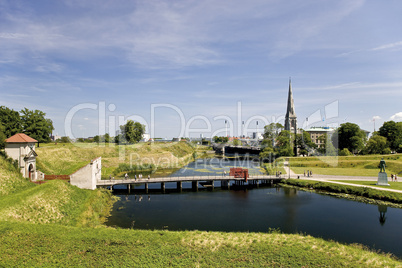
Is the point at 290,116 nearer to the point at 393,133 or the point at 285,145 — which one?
the point at 285,145

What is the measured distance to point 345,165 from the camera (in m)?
73.6

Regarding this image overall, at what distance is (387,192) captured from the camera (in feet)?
134

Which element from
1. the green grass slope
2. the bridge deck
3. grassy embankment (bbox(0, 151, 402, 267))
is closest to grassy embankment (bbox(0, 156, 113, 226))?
the green grass slope

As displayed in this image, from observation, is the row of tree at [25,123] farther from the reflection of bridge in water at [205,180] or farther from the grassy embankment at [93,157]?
the reflection of bridge in water at [205,180]

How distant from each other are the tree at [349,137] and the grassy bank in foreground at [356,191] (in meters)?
A: 54.4

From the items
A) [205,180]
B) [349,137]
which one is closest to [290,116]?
[349,137]

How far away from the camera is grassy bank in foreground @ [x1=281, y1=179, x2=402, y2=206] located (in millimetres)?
39653

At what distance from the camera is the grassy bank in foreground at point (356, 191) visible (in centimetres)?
3965

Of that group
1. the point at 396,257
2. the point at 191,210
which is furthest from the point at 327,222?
the point at 191,210

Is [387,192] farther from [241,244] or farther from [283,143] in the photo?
[283,143]

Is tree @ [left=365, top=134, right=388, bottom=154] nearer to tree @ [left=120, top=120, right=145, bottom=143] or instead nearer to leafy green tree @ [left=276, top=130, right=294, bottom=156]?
leafy green tree @ [left=276, top=130, right=294, bottom=156]

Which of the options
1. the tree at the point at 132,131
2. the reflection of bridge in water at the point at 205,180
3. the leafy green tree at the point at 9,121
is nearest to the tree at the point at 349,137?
the reflection of bridge in water at the point at 205,180

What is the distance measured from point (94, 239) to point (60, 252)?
8.52ft

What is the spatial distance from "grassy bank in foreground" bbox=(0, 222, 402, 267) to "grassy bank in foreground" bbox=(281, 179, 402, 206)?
24442 millimetres
